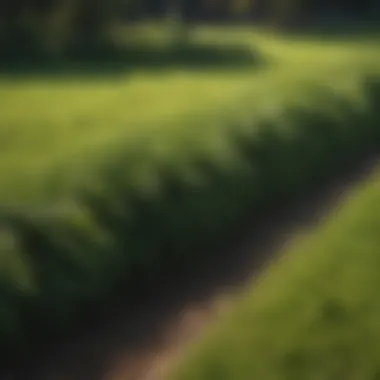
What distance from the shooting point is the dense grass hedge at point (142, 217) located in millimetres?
6805

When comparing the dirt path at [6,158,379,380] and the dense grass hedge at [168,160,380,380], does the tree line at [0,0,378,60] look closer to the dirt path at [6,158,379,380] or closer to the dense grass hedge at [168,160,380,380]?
the dirt path at [6,158,379,380]

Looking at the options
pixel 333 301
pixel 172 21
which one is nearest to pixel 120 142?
pixel 333 301

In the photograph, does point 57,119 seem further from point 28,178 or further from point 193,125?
point 28,178

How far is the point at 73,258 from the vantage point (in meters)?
7.21

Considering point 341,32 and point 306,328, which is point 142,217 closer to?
point 306,328

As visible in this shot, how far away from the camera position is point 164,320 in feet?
26.5

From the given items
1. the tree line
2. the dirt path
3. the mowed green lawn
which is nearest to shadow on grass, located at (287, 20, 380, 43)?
the mowed green lawn

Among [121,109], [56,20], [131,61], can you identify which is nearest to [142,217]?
[121,109]

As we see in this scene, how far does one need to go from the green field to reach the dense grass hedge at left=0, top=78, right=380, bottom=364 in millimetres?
13

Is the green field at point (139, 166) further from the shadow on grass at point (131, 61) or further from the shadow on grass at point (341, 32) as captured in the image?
the shadow on grass at point (341, 32)

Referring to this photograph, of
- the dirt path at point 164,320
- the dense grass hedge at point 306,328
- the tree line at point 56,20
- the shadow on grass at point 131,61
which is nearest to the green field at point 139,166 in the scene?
the dirt path at point 164,320

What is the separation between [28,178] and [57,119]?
19.5 feet

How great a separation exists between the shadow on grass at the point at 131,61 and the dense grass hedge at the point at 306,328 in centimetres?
1281

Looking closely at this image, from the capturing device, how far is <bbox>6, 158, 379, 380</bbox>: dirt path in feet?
23.3
